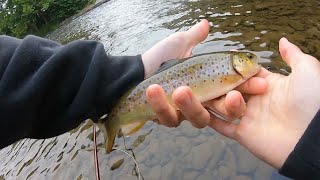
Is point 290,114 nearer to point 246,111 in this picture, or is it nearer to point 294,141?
point 294,141

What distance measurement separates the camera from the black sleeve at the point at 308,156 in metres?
2.14

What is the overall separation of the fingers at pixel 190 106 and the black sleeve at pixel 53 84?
0.68 m

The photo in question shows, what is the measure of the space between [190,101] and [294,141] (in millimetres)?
763

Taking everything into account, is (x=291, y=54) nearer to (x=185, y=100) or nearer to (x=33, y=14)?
(x=185, y=100)

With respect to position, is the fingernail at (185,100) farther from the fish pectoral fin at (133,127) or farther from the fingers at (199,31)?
the fingers at (199,31)

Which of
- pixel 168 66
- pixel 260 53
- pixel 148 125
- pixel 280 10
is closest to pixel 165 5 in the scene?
pixel 280 10

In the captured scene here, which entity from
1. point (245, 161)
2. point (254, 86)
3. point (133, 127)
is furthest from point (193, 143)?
point (254, 86)

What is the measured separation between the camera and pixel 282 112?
2604mm

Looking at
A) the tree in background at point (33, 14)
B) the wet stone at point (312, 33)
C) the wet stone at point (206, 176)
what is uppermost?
the wet stone at point (206, 176)

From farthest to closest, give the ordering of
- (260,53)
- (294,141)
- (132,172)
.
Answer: (260,53) < (132,172) < (294,141)

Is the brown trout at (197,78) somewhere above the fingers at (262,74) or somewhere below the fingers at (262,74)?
above

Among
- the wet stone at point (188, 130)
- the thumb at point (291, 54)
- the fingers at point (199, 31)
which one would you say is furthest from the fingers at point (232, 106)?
the wet stone at point (188, 130)

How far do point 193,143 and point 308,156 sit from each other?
11.3ft

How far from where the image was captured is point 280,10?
1005cm
